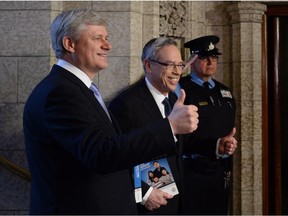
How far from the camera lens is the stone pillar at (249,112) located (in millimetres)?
3621

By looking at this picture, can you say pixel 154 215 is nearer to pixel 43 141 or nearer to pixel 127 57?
pixel 43 141

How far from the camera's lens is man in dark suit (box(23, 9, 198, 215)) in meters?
1.32

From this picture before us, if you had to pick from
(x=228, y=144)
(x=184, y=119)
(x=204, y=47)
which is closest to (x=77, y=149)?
(x=184, y=119)

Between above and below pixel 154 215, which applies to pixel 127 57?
above

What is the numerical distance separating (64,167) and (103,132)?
196 millimetres

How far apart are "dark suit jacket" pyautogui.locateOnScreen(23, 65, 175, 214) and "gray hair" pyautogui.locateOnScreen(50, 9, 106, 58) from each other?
103 mm

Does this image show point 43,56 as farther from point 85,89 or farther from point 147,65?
point 85,89

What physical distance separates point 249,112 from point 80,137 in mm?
2603

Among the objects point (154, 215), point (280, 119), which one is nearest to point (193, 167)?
point (154, 215)

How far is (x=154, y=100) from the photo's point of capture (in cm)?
226

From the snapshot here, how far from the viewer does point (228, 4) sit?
377 cm

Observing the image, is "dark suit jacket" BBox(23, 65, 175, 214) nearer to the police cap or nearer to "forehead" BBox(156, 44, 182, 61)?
"forehead" BBox(156, 44, 182, 61)

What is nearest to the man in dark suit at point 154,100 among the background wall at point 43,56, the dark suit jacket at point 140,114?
the dark suit jacket at point 140,114

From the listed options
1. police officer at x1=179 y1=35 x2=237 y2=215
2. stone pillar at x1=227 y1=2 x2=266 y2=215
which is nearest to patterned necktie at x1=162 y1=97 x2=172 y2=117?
police officer at x1=179 y1=35 x2=237 y2=215
